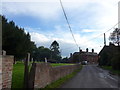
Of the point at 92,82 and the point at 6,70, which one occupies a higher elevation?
the point at 6,70

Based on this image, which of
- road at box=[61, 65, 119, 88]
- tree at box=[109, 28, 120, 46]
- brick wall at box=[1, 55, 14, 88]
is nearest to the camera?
brick wall at box=[1, 55, 14, 88]

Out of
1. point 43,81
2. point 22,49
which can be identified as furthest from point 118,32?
point 43,81

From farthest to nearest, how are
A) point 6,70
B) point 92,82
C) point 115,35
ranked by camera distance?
point 115,35
point 92,82
point 6,70

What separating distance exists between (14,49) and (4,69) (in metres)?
38.4

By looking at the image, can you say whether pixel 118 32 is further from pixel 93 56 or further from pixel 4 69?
pixel 93 56

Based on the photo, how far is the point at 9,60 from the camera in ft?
20.8

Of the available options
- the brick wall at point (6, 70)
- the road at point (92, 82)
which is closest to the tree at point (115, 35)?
the road at point (92, 82)

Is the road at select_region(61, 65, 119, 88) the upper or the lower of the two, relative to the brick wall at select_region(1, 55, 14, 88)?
lower

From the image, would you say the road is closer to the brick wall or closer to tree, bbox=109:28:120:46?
the brick wall

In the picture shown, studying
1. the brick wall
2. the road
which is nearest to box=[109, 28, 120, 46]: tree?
the road

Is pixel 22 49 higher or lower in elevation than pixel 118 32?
lower

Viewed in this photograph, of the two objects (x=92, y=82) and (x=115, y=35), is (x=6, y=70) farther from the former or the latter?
(x=115, y=35)

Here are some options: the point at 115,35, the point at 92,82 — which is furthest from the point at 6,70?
the point at 115,35

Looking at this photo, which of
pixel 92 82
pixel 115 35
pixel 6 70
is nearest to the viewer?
pixel 6 70
